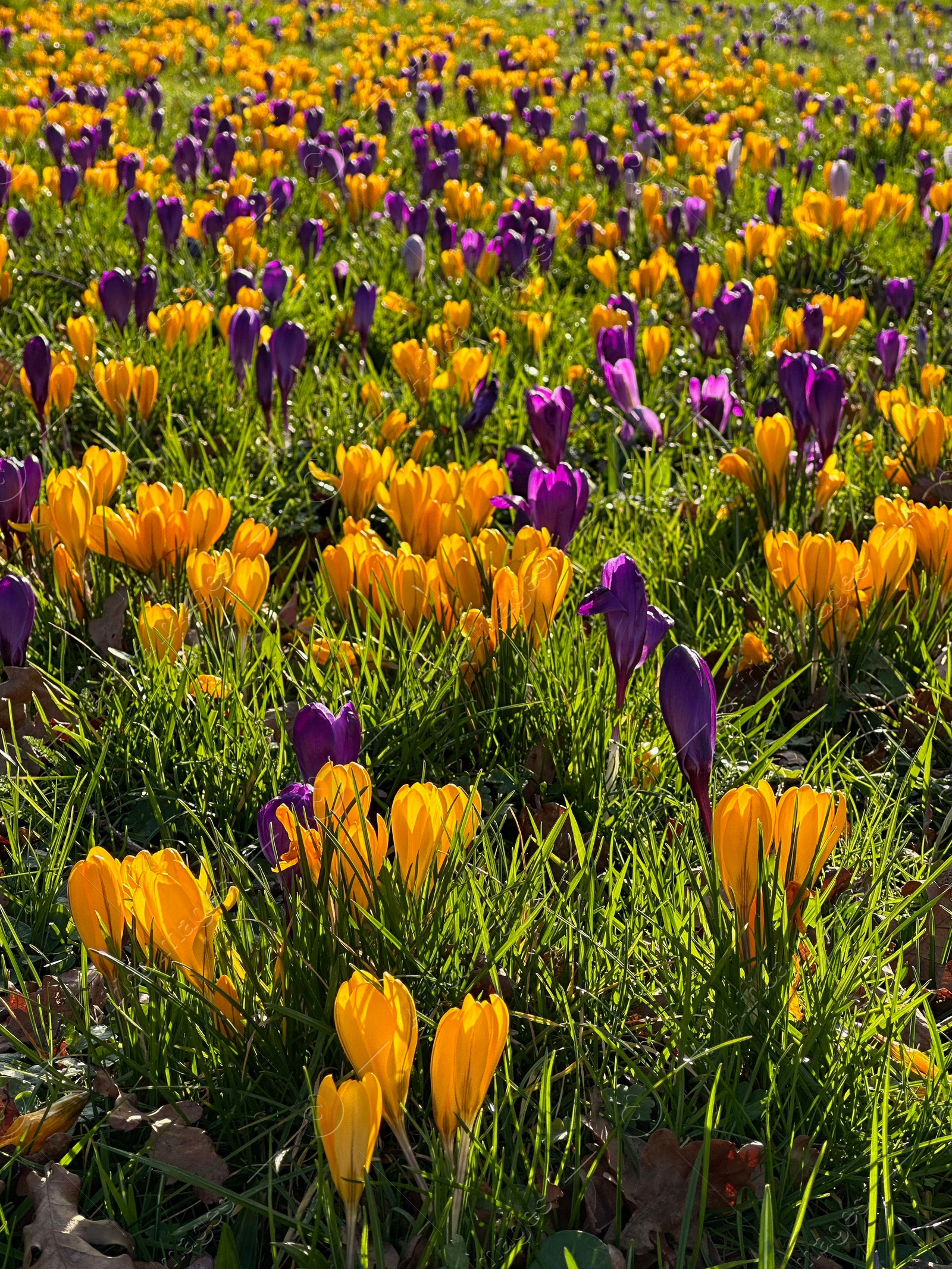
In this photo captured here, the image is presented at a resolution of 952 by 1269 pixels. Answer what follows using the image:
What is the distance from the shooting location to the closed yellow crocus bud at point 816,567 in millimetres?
2383

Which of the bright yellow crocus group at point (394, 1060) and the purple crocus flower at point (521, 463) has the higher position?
the purple crocus flower at point (521, 463)

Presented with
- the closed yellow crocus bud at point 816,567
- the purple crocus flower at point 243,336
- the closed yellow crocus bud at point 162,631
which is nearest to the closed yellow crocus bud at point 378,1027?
the closed yellow crocus bud at point 162,631

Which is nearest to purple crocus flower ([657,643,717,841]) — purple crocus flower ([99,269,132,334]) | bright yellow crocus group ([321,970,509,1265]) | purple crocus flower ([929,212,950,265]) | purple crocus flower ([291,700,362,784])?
purple crocus flower ([291,700,362,784])

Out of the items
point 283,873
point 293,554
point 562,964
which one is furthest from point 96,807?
point 293,554

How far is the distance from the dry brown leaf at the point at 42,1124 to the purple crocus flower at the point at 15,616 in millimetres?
1036

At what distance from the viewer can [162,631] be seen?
2.35m

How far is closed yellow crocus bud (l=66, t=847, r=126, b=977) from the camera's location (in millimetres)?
1537

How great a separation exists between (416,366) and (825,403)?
4.52 feet

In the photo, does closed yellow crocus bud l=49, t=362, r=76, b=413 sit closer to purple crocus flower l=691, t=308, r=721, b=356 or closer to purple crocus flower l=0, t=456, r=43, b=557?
purple crocus flower l=0, t=456, r=43, b=557

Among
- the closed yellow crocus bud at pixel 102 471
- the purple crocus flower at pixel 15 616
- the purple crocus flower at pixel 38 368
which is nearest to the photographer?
the purple crocus flower at pixel 15 616

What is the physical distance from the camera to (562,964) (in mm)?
1683

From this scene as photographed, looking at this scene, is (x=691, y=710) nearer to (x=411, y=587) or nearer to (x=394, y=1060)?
(x=394, y=1060)

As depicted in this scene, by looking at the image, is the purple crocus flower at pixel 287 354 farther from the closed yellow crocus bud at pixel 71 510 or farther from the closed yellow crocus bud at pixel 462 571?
the closed yellow crocus bud at pixel 462 571

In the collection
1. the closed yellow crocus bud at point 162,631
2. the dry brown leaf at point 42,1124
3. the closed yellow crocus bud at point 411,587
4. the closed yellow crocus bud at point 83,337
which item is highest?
the closed yellow crocus bud at point 83,337
